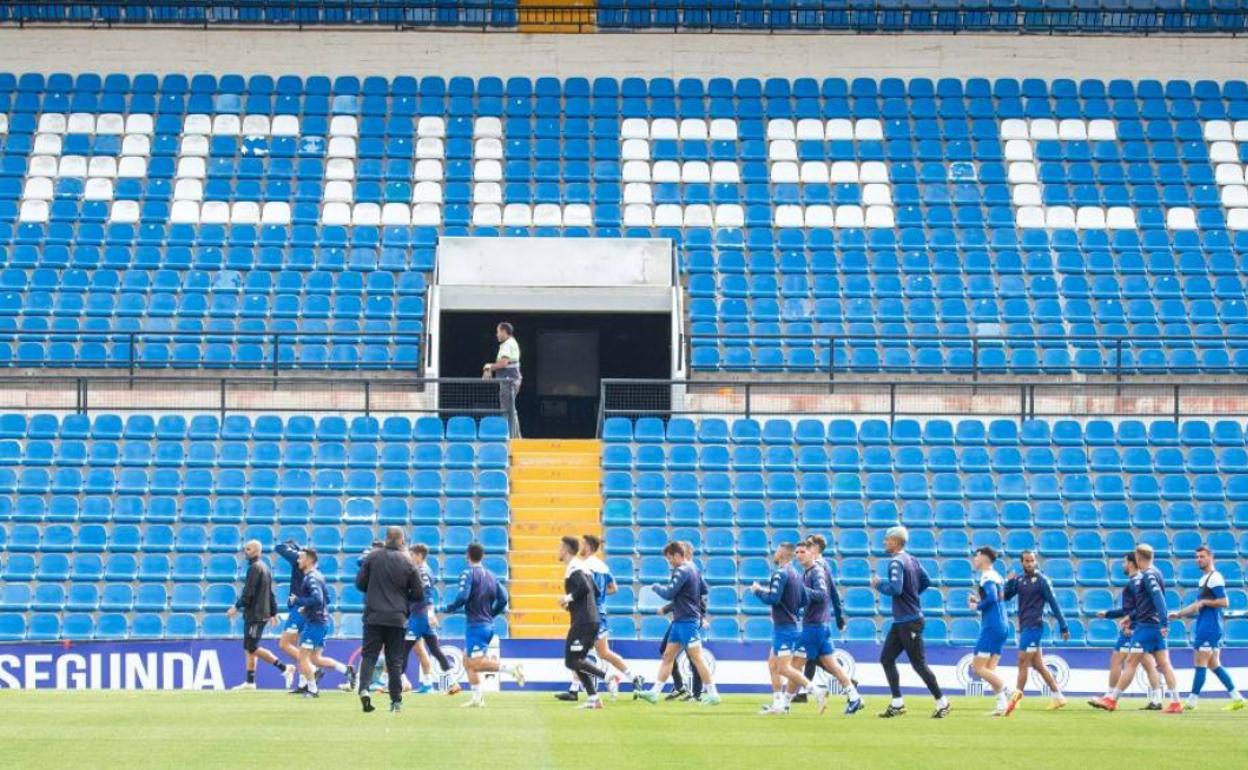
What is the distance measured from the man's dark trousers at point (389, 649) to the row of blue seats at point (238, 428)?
11.4 m

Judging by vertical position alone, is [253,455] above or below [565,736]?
above

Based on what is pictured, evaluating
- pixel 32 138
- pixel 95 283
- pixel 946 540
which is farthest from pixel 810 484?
pixel 32 138

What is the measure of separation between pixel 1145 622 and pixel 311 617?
28.4ft

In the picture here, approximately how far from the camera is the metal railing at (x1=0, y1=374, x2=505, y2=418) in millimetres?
30344

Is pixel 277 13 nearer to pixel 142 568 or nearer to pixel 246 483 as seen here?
pixel 246 483

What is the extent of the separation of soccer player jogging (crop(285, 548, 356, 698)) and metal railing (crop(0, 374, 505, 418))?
25.7 feet

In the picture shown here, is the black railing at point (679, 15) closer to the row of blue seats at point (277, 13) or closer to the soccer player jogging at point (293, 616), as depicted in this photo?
the row of blue seats at point (277, 13)

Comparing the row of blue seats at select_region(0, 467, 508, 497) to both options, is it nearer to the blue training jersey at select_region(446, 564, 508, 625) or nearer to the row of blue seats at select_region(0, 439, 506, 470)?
the row of blue seats at select_region(0, 439, 506, 470)

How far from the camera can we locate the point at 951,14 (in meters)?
39.7

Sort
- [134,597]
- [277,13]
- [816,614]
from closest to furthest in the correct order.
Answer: [816,614] < [134,597] < [277,13]

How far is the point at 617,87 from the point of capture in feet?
126

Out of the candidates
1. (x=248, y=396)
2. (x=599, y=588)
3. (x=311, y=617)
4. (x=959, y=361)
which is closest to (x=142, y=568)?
(x=248, y=396)

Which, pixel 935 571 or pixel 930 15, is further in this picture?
pixel 930 15

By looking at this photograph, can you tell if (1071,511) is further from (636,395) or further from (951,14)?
(951,14)
